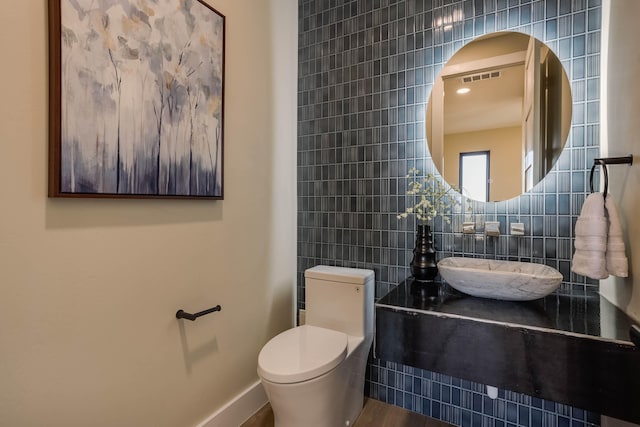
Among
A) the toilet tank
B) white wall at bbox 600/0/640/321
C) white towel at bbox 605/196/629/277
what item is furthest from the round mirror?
the toilet tank

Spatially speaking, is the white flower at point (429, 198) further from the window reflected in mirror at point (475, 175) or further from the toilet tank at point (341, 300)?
the toilet tank at point (341, 300)

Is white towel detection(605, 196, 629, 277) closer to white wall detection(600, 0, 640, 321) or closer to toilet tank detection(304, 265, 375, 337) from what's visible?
white wall detection(600, 0, 640, 321)

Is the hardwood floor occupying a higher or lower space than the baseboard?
lower

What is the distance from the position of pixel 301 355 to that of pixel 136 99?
1.29 meters

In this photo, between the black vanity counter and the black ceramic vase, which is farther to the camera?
the black ceramic vase

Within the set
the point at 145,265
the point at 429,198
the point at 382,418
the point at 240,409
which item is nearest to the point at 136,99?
the point at 145,265

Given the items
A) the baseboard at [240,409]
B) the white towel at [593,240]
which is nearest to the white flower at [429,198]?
the white towel at [593,240]

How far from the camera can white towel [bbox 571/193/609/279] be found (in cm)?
120

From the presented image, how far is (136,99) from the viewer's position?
4.27 ft

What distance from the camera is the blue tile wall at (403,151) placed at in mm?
1542

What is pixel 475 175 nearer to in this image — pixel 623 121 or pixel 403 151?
pixel 403 151

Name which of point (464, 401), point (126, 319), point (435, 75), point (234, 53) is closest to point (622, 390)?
point (464, 401)

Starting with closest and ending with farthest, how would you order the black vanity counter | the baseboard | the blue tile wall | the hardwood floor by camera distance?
the black vanity counter < the blue tile wall < the baseboard < the hardwood floor

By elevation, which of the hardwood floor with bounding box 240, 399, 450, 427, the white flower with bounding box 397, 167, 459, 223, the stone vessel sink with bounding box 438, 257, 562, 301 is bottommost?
the hardwood floor with bounding box 240, 399, 450, 427
